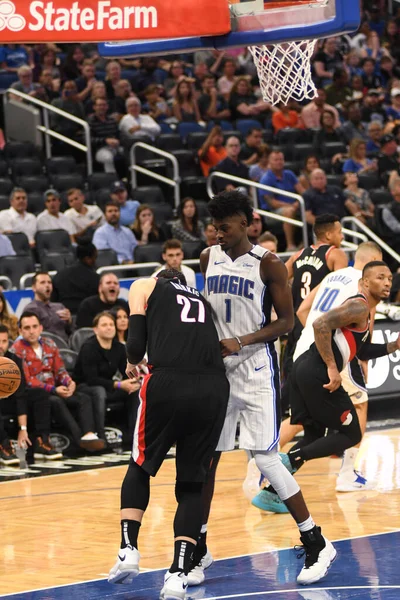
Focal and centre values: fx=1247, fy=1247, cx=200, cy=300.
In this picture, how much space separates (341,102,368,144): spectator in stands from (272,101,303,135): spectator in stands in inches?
Answer: 28.3

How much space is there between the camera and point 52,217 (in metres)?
13.9

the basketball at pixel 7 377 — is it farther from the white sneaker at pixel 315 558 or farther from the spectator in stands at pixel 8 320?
the spectator in stands at pixel 8 320

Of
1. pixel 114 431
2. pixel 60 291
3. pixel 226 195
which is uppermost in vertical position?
pixel 226 195

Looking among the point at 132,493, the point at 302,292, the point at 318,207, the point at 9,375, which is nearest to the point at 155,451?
the point at 132,493

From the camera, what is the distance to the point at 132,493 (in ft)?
19.1

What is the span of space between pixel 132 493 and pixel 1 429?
5.02 metres

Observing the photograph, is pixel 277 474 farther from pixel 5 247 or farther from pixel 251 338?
pixel 5 247

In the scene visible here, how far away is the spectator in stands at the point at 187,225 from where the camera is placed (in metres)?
14.4

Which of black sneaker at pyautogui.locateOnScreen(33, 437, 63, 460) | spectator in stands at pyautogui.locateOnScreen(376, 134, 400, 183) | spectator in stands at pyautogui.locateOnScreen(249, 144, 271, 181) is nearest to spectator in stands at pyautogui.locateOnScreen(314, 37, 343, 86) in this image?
spectator in stands at pyautogui.locateOnScreen(376, 134, 400, 183)

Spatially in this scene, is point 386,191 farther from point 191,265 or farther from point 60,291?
point 60,291

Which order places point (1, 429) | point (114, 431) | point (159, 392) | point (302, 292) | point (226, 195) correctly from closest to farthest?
point (159, 392) < point (226, 195) < point (302, 292) < point (1, 429) < point (114, 431)

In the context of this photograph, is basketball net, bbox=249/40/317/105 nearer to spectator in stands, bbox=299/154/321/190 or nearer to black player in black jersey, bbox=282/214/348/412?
black player in black jersey, bbox=282/214/348/412

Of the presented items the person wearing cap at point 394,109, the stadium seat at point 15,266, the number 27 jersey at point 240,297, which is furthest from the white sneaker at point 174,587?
the person wearing cap at point 394,109

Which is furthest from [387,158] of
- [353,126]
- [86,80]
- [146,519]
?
[146,519]
